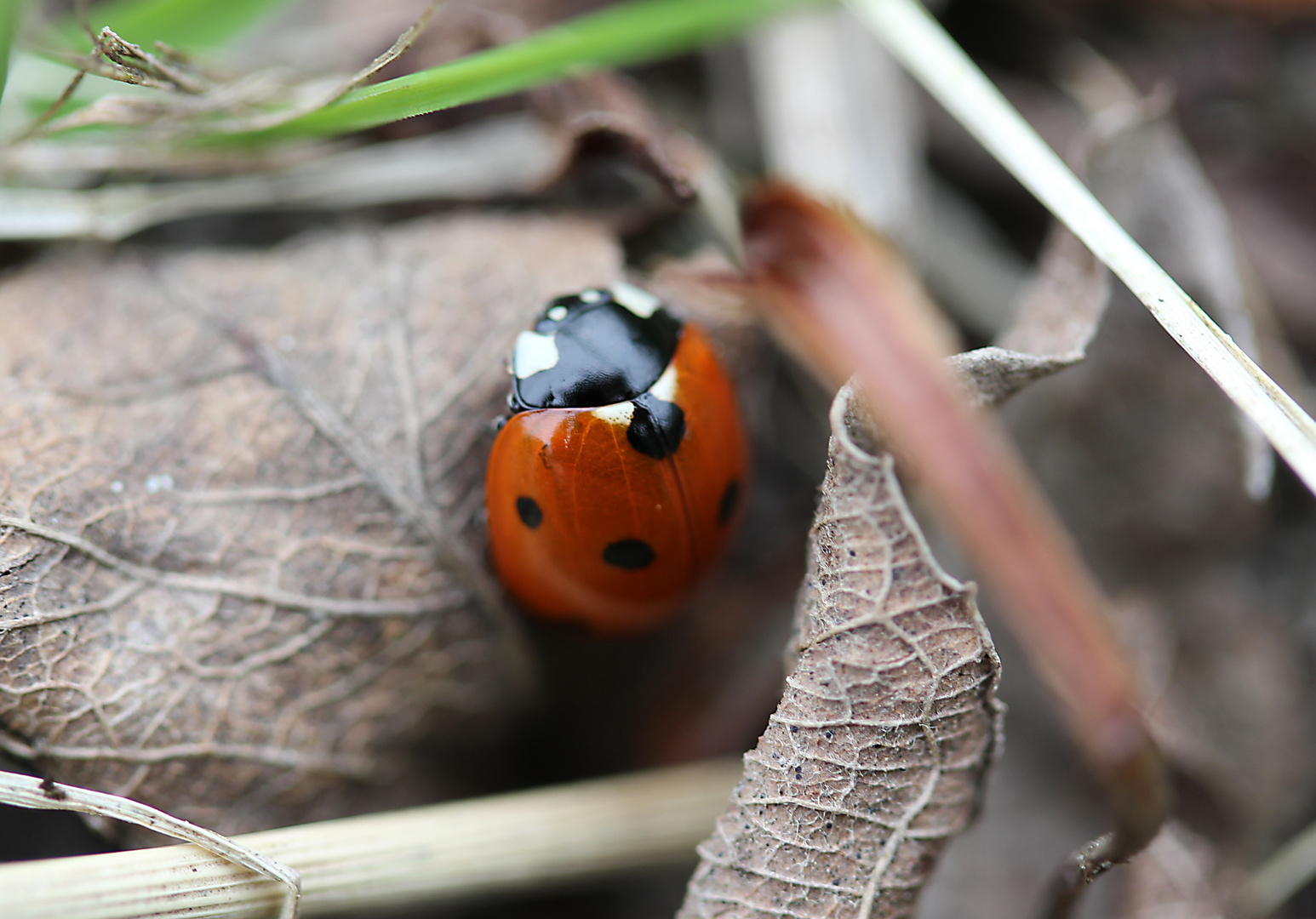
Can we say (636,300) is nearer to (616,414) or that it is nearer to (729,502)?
(616,414)

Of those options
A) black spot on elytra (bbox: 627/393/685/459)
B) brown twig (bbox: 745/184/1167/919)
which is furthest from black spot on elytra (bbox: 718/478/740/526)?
brown twig (bbox: 745/184/1167/919)

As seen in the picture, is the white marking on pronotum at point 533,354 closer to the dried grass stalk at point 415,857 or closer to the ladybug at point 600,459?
the ladybug at point 600,459

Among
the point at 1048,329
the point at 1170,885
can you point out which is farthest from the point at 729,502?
the point at 1170,885

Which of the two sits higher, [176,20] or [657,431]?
[176,20]

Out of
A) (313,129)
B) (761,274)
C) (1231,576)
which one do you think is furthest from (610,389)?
(1231,576)

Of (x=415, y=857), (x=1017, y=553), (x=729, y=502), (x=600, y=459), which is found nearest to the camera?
(x=1017, y=553)

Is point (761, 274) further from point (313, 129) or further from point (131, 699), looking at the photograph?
point (131, 699)

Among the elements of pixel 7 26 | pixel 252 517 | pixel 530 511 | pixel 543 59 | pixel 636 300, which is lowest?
pixel 530 511
